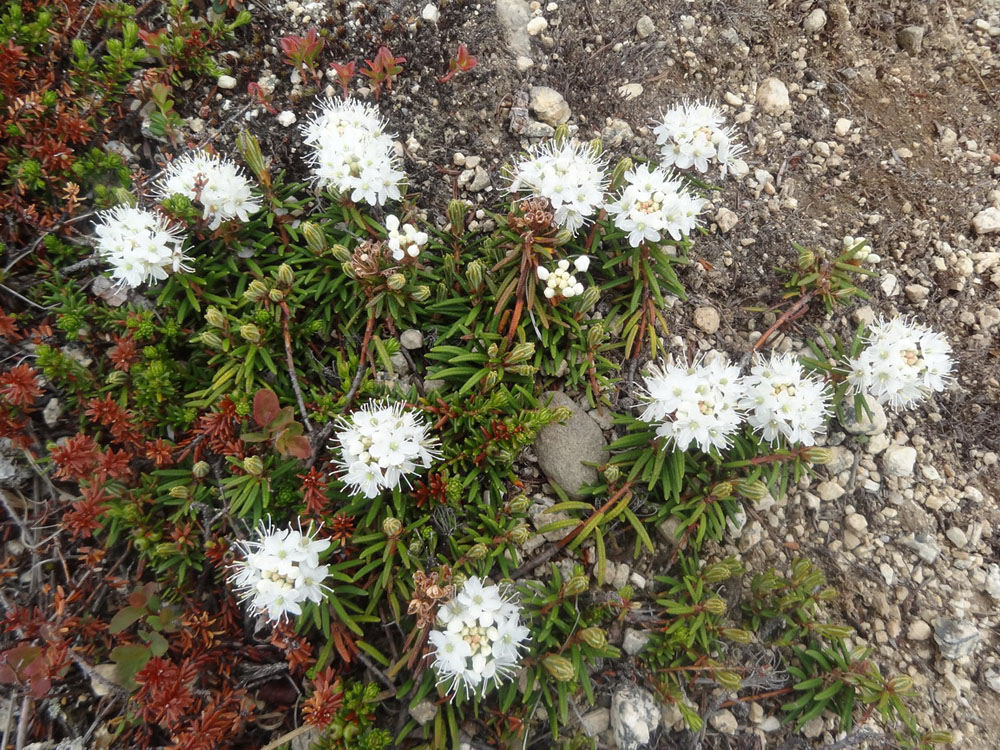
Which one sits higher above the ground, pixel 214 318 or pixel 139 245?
pixel 139 245

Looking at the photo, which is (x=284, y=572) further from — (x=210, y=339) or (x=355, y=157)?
(x=355, y=157)

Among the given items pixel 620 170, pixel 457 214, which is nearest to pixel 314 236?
pixel 457 214

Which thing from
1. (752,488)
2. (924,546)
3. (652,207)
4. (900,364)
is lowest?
(924,546)

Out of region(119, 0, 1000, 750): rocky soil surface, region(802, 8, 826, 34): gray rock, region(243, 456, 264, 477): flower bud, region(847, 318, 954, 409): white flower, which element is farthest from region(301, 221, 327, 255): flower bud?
region(802, 8, 826, 34): gray rock

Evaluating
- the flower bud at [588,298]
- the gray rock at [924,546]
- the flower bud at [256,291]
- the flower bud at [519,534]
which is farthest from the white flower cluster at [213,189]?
the gray rock at [924,546]

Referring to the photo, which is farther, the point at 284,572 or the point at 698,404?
the point at 698,404

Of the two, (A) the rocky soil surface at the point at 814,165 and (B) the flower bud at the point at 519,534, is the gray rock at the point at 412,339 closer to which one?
(A) the rocky soil surface at the point at 814,165

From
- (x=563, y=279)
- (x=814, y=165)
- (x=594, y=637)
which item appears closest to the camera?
(x=594, y=637)
